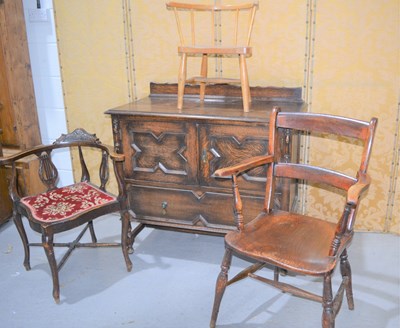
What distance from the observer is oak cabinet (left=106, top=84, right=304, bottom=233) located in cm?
241

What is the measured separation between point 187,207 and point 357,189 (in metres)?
1.16

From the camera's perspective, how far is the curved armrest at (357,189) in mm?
1641

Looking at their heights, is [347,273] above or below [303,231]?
below

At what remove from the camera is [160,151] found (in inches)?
102

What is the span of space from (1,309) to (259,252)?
140cm

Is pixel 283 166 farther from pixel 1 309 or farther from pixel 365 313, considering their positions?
pixel 1 309

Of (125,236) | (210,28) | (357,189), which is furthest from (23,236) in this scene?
(357,189)

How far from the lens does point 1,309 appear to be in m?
2.29

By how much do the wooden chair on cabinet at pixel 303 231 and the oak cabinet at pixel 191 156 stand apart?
0.26 metres

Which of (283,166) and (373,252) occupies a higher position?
(283,166)

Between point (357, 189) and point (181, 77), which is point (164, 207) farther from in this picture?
point (357, 189)

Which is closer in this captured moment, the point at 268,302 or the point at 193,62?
the point at 268,302

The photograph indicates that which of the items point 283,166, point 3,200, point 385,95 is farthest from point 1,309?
point 385,95

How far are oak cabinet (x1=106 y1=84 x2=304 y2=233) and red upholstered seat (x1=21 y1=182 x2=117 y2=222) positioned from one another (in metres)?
0.25
